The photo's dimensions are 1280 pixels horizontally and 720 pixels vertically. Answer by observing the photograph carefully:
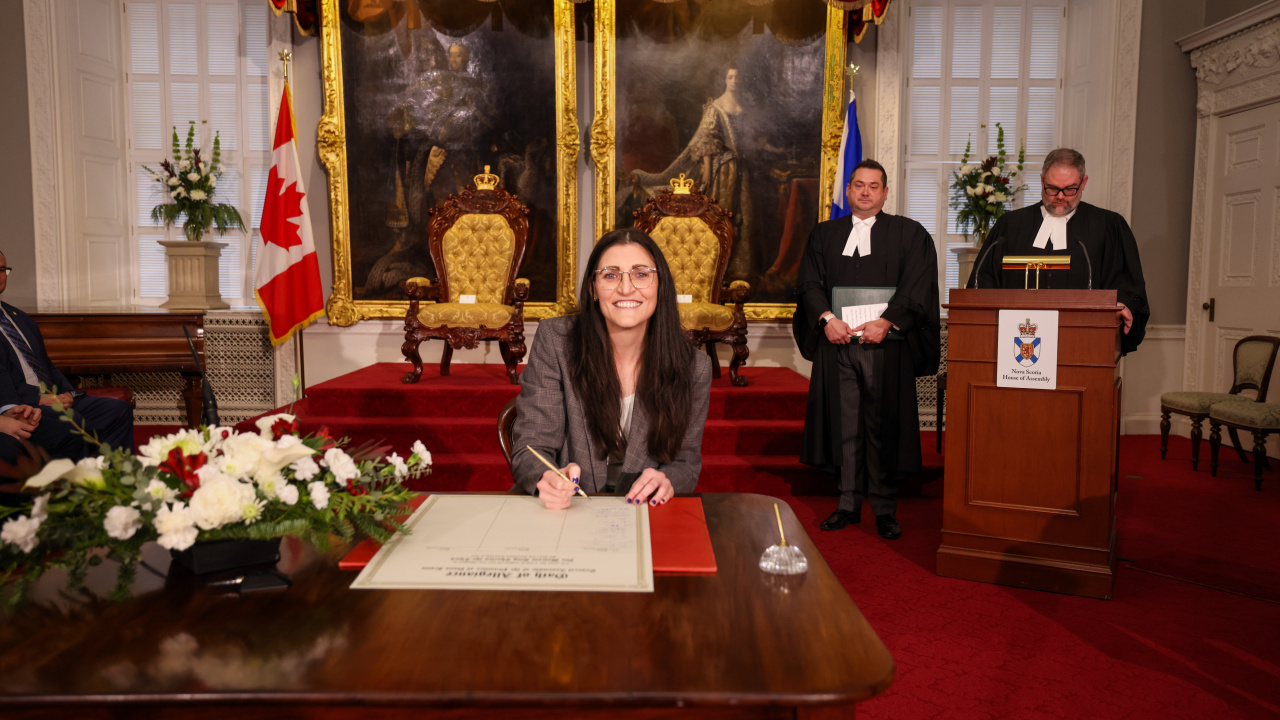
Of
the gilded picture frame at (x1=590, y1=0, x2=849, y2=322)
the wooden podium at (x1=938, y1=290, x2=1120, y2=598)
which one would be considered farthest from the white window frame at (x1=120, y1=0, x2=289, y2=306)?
the wooden podium at (x1=938, y1=290, x2=1120, y2=598)

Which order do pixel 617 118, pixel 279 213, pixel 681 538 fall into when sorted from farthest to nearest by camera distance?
pixel 617 118
pixel 279 213
pixel 681 538

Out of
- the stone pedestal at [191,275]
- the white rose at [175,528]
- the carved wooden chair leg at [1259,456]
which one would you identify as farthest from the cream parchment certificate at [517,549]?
the stone pedestal at [191,275]

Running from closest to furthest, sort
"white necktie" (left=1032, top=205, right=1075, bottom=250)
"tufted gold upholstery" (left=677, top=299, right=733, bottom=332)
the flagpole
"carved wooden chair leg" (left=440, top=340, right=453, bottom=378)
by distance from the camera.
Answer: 1. "white necktie" (left=1032, top=205, right=1075, bottom=250)
2. "tufted gold upholstery" (left=677, top=299, right=733, bottom=332)
3. "carved wooden chair leg" (left=440, top=340, right=453, bottom=378)
4. the flagpole

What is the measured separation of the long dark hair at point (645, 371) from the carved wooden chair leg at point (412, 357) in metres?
3.80

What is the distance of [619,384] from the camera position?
7.21 feet

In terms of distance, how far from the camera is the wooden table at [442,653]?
3.01 feet

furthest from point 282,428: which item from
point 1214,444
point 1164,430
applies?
point 1164,430

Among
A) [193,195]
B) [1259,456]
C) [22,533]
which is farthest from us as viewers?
[193,195]

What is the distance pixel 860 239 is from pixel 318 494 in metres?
3.54

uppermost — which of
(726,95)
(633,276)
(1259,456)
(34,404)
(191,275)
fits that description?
(726,95)

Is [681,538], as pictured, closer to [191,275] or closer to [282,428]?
[282,428]

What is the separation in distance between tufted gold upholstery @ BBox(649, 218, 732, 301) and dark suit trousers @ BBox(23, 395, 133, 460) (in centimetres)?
405

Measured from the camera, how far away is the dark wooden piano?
5.62m

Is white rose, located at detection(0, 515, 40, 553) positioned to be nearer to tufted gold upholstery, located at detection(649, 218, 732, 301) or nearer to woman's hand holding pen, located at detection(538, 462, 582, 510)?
woman's hand holding pen, located at detection(538, 462, 582, 510)
